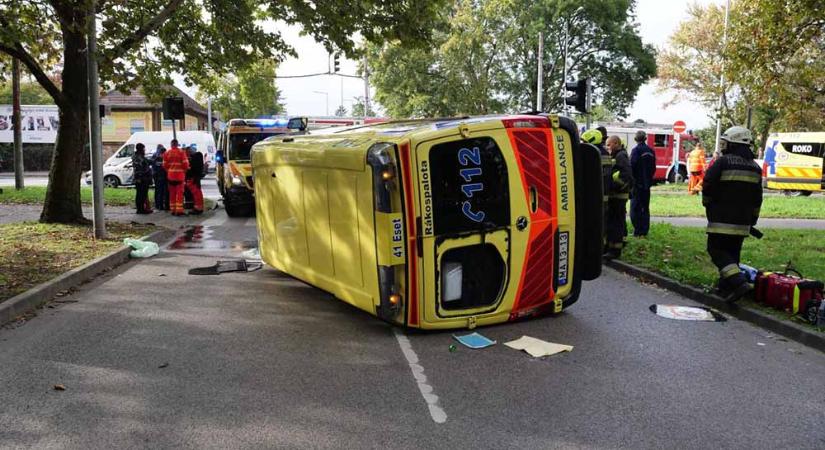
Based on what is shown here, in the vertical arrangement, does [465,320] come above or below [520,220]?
below

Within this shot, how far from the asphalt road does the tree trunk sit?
6.56 metres

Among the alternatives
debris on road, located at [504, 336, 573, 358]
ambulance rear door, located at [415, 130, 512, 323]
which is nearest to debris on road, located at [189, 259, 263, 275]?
ambulance rear door, located at [415, 130, 512, 323]

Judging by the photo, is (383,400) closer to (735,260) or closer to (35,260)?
(735,260)

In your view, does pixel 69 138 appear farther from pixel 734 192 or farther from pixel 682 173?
pixel 682 173

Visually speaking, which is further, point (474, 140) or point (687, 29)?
point (687, 29)

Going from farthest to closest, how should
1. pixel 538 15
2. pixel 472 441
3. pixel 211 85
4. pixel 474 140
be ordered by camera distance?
pixel 538 15 → pixel 211 85 → pixel 474 140 → pixel 472 441

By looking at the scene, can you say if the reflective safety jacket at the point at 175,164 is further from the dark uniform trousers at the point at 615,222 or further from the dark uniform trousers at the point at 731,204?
the dark uniform trousers at the point at 731,204

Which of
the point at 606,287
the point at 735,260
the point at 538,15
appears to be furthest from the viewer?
the point at 538,15

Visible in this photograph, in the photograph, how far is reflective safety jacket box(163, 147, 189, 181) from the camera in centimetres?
1572

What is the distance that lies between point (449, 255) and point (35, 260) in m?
6.45

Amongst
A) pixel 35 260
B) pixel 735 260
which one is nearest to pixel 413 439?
pixel 735 260

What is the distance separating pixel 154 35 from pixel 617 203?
10.2m

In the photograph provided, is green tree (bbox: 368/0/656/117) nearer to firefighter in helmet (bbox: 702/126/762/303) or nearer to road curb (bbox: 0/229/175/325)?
road curb (bbox: 0/229/175/325)

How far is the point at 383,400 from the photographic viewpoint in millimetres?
4434
